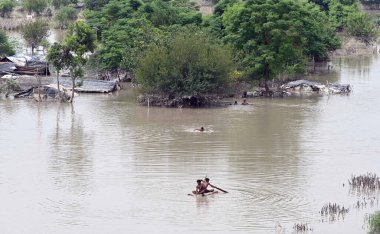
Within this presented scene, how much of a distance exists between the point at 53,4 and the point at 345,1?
84.2 ft

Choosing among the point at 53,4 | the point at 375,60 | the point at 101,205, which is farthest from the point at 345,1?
the point at 101,205

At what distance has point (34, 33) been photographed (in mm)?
55062

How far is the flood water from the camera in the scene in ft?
67.2

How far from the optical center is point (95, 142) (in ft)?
97.5

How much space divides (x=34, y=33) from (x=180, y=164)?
30681 millimetres

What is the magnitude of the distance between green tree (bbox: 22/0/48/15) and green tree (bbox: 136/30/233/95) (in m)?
42.7

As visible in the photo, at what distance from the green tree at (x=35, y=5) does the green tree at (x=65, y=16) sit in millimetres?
4705

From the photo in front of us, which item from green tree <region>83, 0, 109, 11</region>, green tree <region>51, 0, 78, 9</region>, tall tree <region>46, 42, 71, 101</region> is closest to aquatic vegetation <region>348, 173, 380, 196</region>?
tall tree <region>46, 42, 71, 101</region>

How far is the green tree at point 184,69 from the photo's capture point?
118ft

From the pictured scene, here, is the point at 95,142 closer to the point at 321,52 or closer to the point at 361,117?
the point at 361,117

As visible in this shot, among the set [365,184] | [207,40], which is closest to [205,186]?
[365,184]

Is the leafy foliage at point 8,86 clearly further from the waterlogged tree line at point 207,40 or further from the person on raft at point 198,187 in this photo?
the person on raft at point 198,187

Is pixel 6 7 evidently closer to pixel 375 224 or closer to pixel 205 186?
pixel 205 186

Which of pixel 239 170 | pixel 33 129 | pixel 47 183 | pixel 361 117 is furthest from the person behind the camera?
pixel 361 117
